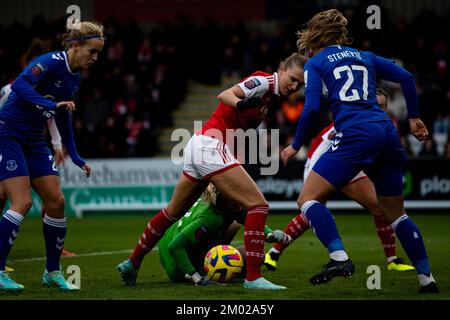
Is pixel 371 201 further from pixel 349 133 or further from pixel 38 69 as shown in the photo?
pixel 38 69

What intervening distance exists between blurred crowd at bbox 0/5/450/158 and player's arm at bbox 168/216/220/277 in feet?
36.6

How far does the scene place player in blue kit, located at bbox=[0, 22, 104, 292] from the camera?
6.52 metres

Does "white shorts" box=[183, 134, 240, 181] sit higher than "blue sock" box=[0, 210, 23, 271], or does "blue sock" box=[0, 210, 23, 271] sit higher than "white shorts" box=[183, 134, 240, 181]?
"white shorts" box=[183, 134, 240, 181]

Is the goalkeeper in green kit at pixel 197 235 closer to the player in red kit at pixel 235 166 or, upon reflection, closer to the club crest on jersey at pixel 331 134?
the player in red kit at pixel 235 166

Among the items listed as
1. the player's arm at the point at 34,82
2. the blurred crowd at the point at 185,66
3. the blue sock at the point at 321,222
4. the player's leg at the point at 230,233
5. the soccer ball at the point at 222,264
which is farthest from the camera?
the blurred crowd at the point at 185,66

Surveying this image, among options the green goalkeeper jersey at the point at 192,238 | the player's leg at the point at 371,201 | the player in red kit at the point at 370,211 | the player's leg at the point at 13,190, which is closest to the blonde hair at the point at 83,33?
the player's leg at the point at 13,190

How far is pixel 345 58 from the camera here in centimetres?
608

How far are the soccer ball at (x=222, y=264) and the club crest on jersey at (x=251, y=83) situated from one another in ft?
5.04

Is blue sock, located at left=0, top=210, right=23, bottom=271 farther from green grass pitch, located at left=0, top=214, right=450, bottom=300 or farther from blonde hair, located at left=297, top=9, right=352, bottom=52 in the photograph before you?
blonde hair, located at left=297, top=9, right=352, bottom=52

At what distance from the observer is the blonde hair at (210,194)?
23.8 ft

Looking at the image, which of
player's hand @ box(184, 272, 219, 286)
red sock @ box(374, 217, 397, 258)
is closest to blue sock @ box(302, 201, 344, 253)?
player's hand @ box(184, 272, 219, 286)

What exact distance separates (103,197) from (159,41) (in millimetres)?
6713

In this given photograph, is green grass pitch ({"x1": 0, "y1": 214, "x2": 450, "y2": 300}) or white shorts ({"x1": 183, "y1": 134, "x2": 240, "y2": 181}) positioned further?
white shorts ({"x1": 183, "y1": 134, "x2": 240, "y2": 181})

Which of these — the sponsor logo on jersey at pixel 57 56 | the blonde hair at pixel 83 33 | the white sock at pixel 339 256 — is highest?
the blonde hair at pixel 83 33
